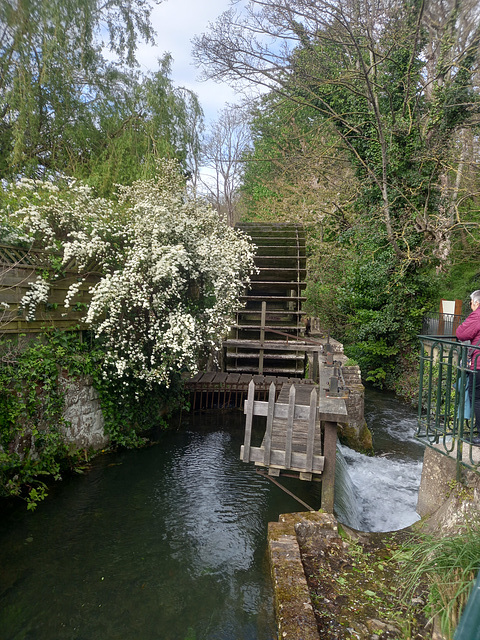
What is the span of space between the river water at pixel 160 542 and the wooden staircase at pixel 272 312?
11.2 feet

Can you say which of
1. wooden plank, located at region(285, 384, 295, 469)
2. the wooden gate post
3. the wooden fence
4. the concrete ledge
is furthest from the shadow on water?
the wooden fence

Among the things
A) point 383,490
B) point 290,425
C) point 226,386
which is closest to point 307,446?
point 290,425

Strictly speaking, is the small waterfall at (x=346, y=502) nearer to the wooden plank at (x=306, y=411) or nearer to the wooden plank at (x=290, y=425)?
the wooden plank at (x=290, y=425)

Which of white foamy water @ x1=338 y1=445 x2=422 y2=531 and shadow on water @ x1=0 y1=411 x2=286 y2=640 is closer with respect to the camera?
shadow on water @ x1=0 y1=411 x2=286 y2=640

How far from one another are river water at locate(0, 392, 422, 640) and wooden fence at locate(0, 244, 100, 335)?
2.04 metres

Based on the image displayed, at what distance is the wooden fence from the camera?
5188 mm

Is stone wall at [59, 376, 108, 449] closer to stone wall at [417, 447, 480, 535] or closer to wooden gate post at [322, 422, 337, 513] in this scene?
wooden gate post at [322, 422, 337, 513]

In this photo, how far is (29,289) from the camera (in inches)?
216

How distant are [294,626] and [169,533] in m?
2.29

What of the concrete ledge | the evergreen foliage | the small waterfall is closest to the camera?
the concrete ledge

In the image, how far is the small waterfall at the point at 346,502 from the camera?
4773 millimetres

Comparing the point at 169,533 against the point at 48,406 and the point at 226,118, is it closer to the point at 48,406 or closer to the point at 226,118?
the point at 48,406

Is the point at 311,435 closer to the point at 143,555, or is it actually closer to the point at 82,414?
the point at 143,555

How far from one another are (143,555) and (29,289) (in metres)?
3.34
